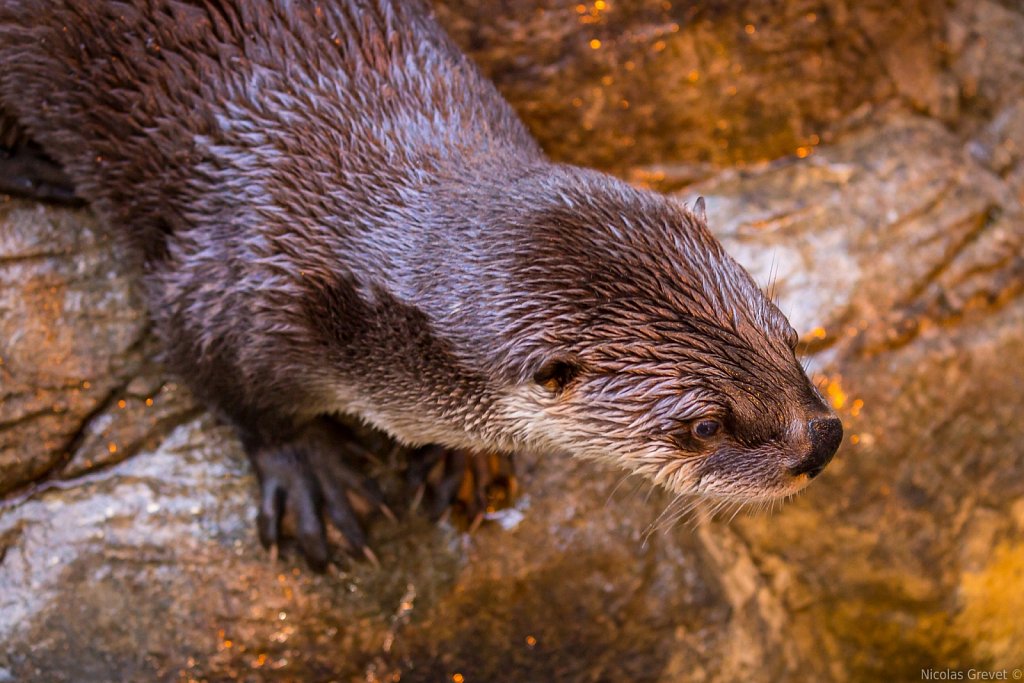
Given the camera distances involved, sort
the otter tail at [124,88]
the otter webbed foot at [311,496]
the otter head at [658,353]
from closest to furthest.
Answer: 1. the otter head at [658,353]
2. the otter tail at [124,88]
3. the otter webbed foot at [311,496]

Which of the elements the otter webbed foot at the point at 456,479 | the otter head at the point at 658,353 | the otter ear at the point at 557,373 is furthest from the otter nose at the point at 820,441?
the otter webbed foot at the point at 456,479

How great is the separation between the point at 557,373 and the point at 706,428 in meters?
0.24

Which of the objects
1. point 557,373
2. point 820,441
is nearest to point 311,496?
point 557,373

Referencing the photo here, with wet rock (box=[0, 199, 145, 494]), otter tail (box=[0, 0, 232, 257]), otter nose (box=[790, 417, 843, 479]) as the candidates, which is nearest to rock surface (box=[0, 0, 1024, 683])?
wet rock (box=[0, 199, 145, 494])

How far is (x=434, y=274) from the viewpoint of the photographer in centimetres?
170

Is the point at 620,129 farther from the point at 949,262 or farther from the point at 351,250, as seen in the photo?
the point at 351,250

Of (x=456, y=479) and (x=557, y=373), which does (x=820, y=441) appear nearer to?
(x=557, y=373)

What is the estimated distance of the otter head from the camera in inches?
62.0

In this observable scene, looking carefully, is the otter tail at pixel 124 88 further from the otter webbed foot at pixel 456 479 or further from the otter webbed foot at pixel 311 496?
the otter webbed foot at pixel 456 479

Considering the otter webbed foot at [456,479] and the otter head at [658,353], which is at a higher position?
the otter head at [658,353]

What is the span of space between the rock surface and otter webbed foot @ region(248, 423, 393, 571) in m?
0.06

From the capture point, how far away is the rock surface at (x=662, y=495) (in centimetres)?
211

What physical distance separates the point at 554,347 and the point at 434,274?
9.6 inches

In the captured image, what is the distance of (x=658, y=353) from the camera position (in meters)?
1.57
